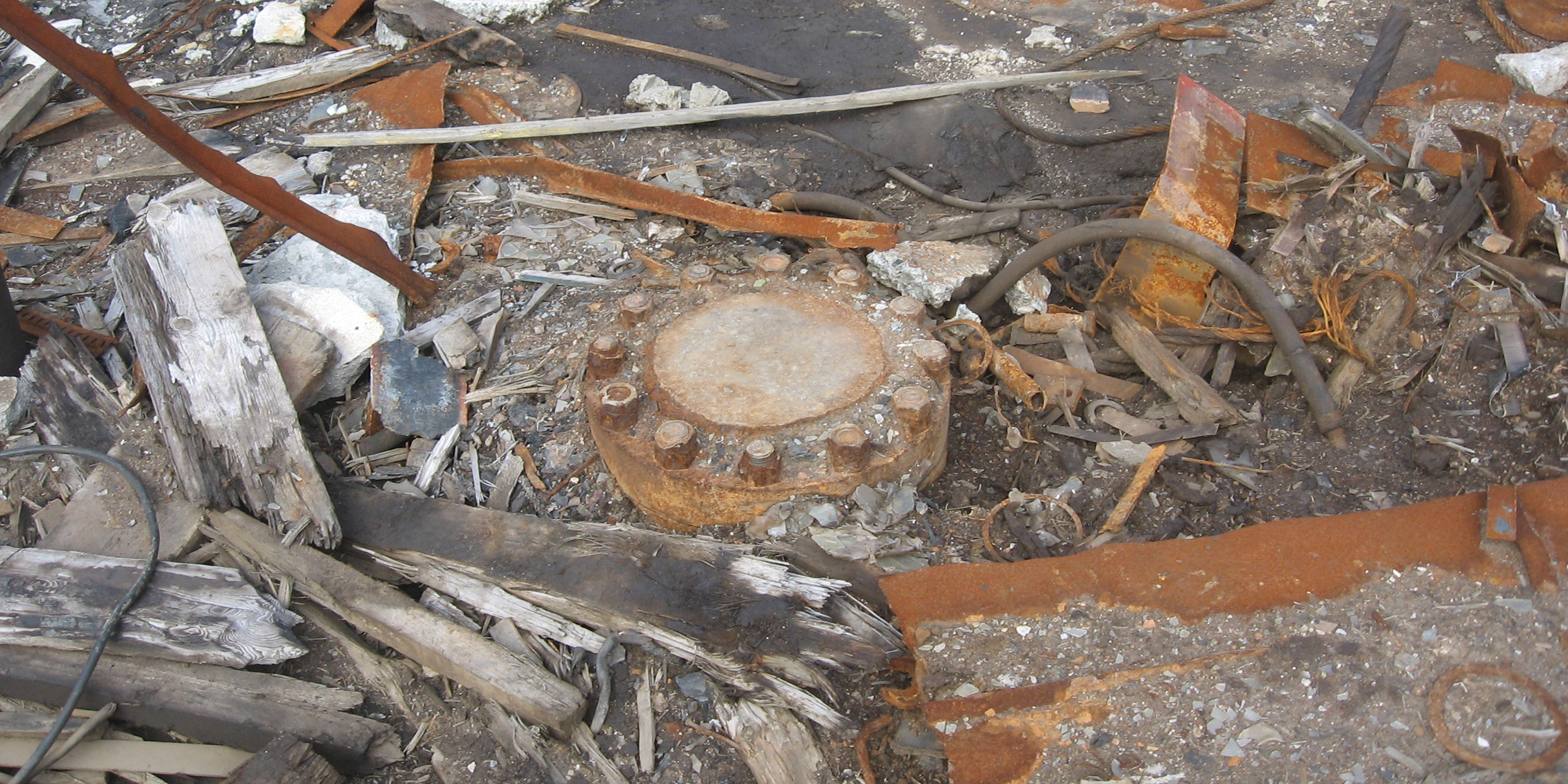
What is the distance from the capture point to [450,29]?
578cm

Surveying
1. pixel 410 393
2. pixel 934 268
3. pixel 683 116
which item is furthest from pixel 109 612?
pixel 683 116

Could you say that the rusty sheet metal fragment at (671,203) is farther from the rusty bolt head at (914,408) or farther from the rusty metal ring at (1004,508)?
the rusty metal ring at (1004,508)

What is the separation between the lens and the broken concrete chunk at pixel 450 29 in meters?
5.71

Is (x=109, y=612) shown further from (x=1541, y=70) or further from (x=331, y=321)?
(x=1541, y=70)

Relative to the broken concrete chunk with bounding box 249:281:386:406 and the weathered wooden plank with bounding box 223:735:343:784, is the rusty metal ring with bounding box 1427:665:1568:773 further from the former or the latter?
the broken concrete chunk with bounding box 249:281:386:406

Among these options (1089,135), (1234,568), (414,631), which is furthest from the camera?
(1089,135)

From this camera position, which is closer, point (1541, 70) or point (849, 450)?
point (849, 450)

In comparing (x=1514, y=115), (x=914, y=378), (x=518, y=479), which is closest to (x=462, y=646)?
(x=518, y=479)

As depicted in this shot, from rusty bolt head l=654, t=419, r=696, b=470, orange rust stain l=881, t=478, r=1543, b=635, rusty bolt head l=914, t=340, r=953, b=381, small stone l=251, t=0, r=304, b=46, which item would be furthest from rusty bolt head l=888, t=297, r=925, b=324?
small stone l=251, t=0, r=304, b=46

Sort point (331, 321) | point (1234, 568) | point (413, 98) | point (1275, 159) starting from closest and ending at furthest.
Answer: point (1234, 568), point (331, 321), point (1275, 159), point (413, 98)

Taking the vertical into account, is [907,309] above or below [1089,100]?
below

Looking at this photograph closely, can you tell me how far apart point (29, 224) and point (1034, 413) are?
17.0 feet

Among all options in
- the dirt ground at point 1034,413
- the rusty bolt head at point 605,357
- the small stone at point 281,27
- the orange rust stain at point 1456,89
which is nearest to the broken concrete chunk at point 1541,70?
the orange rust stain at point 1456,89

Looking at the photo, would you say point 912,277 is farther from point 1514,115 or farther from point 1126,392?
point 1514,115
